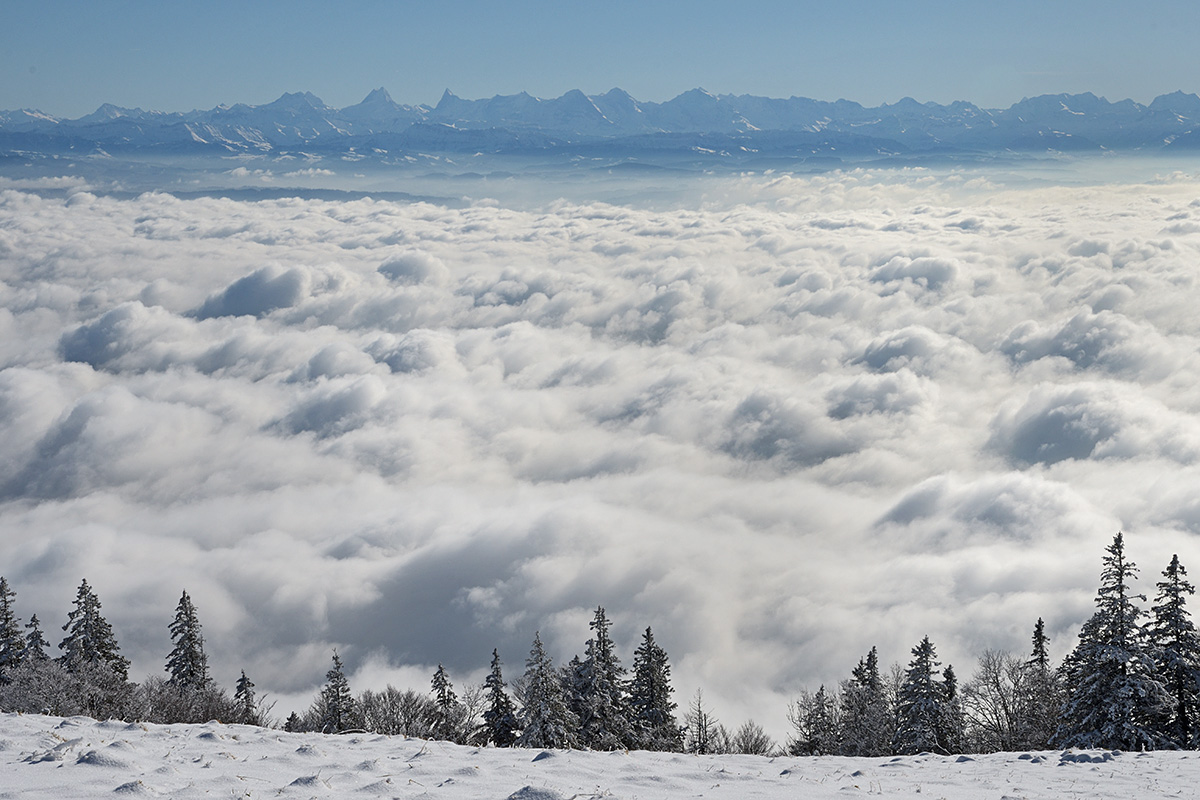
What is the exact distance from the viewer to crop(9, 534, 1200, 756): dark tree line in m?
31.6

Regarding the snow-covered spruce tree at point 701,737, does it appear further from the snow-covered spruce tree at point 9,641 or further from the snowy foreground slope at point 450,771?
the snow-covered spruce tree at point 9,641

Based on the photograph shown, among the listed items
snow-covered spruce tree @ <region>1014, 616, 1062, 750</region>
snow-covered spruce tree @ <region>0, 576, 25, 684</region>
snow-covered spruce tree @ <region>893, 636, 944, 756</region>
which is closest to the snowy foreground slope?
snow-covered spruce tree @ <region>893, 636, 944, 756</region>

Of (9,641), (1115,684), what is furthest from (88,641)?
(1115,684)

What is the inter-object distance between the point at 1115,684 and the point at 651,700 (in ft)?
89.6

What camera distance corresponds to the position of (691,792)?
1271cm

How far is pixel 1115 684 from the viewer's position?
30.9 meters

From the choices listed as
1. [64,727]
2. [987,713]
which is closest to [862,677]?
[987,713]

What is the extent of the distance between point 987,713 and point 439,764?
49921 mm

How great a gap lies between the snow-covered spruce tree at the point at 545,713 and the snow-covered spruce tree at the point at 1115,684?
22.1 meters

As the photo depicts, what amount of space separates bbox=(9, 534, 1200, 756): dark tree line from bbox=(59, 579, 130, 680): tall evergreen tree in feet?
0.43

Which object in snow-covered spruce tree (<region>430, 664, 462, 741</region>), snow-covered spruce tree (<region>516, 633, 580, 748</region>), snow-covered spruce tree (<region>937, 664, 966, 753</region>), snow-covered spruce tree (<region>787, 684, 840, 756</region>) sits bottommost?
snow-covered spruce tree (<region>787, 684, 840, 756</region>)

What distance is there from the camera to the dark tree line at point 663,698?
104 ft

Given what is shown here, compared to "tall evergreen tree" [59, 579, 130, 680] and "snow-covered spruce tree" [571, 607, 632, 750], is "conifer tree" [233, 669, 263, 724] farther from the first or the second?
"snow-covered spruce tree" [571, 607, 632, 750]

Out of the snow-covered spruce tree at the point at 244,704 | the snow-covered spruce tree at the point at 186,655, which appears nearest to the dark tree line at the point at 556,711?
the snow-covered spruce tree at the point at 244,704
